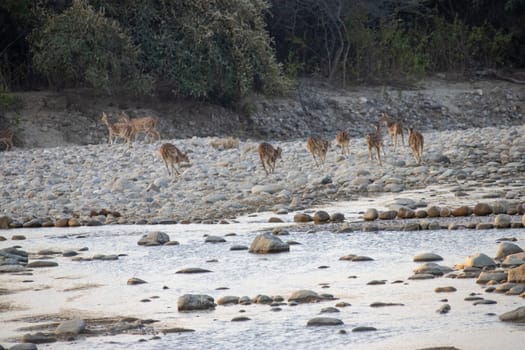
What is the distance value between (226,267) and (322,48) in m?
28.5

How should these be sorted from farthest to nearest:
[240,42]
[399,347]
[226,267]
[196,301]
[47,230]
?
[240,42], [47,230], [226,267], [196,301], [399,347]

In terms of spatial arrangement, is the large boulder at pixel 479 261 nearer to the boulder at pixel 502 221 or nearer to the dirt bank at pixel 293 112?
the boulder at pixel 502 221

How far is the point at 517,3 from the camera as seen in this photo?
126ft

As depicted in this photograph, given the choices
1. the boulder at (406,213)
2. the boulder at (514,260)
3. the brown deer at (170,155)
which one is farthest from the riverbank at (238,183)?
the boulder at (514,260)

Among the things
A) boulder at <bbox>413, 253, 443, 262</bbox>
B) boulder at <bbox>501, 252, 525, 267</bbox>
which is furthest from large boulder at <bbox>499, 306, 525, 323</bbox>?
boulder at <bbox>413, 253, 443, 262</bbox>

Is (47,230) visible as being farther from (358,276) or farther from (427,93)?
(427,93)

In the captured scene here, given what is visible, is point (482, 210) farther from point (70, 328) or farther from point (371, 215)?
point (70, 328)

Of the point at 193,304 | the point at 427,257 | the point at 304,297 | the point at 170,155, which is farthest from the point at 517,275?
the point at 170,155

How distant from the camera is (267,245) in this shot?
1113 centimetres

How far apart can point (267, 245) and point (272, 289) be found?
2.09 m

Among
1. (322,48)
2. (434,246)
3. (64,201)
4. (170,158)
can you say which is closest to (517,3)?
(322,48)

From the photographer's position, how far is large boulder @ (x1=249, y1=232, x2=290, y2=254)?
11148mm

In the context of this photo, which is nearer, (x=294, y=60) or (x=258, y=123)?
(x=258, y=123)

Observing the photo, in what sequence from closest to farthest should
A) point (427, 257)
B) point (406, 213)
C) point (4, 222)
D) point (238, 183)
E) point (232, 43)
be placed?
point (427, 257)
point (406, 213)
point (4, 222)
point (238, 183)
point (232, 43)
